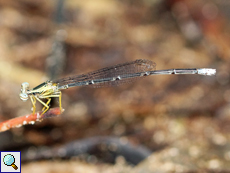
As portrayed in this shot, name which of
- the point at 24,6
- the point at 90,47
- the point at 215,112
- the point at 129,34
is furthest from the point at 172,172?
the point at 24,6

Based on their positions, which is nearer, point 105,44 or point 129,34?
point 105,44

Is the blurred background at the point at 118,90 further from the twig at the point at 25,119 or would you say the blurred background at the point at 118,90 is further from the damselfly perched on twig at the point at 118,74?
the twig at the point at 25,119

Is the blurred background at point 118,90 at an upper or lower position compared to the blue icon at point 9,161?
upper

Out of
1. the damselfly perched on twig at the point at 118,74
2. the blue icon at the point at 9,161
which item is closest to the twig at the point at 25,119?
the blue icon at the point at 9,161

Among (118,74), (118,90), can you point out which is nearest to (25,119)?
(118,74)

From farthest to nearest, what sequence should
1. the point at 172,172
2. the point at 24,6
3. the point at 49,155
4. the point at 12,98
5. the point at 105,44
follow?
the point at 24,6 < the point at 105,44 < the point at 12,98 < the point at 49,155 < the point at 172,172

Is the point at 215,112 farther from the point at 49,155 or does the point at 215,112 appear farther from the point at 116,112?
the point at 49,155

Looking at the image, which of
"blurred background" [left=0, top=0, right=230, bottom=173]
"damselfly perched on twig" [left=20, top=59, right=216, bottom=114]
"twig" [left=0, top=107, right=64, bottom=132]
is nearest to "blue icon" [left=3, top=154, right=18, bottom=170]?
"blurred background" [left=0, top=0, right=230, bottom=173]

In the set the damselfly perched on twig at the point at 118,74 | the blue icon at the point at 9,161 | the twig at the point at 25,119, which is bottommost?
the blue icon at the point at 9,161

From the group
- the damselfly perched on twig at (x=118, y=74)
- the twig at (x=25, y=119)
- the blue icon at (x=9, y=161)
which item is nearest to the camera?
the twig at (x=25, y=119)
